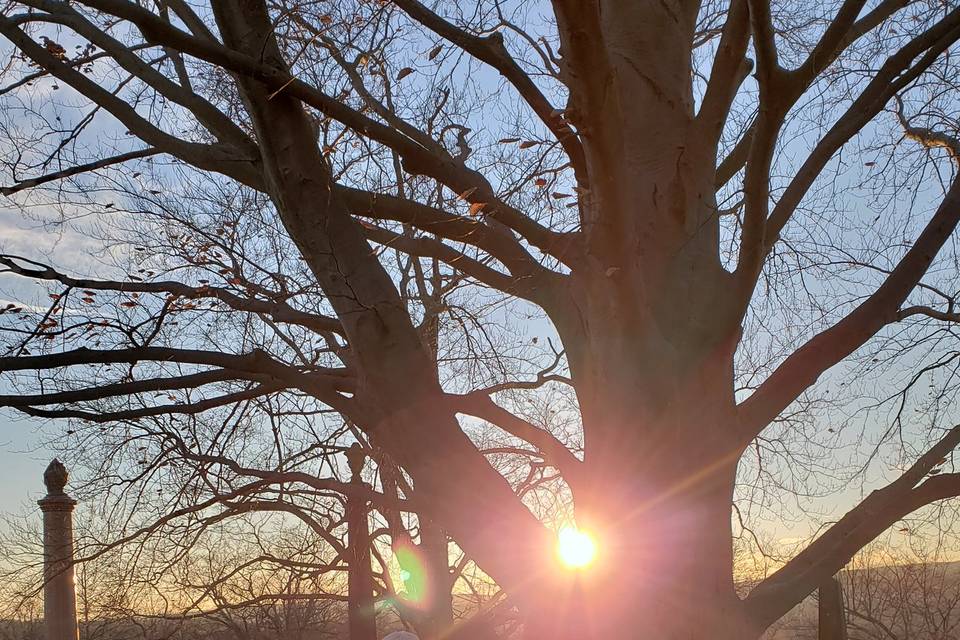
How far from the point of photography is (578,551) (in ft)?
11.1

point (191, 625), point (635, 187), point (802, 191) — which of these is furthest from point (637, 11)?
point (191, 625)

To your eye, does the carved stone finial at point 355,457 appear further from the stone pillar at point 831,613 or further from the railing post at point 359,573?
the stone pillar at point 831,613

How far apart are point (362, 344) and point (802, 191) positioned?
2.08 m

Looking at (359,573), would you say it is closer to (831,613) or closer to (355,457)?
(355,457)

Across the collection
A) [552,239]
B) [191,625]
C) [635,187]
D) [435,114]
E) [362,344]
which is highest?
[435,114]

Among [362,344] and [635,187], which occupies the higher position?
[635,187]

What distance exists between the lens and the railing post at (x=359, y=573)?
8352 millimetres

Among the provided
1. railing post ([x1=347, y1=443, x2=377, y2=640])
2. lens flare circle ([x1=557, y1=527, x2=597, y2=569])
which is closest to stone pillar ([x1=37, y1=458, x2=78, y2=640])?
railing post ([x1=347, y1=443, x2=377, y2=640])

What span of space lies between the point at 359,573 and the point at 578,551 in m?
5.67

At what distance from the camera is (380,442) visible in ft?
11.4

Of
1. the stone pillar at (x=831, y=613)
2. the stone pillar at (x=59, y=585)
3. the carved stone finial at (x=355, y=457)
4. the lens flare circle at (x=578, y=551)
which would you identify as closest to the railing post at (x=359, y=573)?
the carved stone finial at (x=355, y=457)

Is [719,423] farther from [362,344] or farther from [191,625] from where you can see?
[191,625]

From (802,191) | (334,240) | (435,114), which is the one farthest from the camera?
(435,114)

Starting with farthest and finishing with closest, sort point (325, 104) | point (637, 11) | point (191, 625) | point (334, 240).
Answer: point (191, 625)
point (637, 11)
point (334, 240)
point (325, 104)
